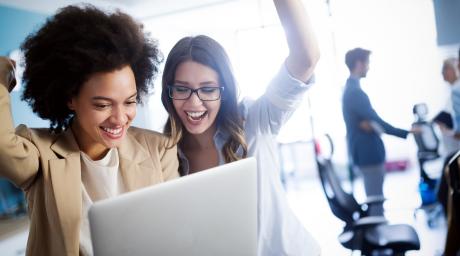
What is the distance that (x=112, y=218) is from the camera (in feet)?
2.31

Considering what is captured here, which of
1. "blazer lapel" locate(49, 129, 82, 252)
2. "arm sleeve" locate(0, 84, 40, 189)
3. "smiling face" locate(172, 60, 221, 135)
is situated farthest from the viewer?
"smiling face" locate(172, 60, 221, 135)

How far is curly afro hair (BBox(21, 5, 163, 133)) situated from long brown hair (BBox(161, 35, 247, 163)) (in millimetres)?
171

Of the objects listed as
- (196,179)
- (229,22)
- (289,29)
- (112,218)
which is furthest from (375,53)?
(112,218)

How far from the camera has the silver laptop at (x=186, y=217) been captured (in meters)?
0.71

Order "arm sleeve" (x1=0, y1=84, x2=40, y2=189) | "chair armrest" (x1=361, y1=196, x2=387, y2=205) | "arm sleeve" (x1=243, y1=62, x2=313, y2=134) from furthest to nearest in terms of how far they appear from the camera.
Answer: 1. "chair armrest" (x1=361, y1=196, x2=387, y2=205)
2. "arm sleeve" (x1=243, y1=62, x2=313, y2=134)
3. "arm sleeve" (x1=0, y1=84, x2=40, y2=189)

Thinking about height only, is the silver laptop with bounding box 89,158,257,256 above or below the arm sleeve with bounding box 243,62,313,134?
below

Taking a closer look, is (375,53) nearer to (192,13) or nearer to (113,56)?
(192,13)

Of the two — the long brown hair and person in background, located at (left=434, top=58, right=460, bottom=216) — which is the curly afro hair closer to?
the long brown hair

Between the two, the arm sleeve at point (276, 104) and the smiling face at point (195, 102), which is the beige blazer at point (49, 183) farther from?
the arm sleeve at point (276, 104)

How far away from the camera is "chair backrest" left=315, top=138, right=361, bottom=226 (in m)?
1.36

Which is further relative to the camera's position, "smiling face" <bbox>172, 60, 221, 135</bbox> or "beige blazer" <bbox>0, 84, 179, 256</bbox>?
"smiling face" <bbox>172, 60, 221, 135</bbox>

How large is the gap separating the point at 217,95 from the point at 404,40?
0.66 m

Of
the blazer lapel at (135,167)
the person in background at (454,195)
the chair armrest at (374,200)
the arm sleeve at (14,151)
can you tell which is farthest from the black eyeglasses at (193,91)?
the person in background at (454,195)

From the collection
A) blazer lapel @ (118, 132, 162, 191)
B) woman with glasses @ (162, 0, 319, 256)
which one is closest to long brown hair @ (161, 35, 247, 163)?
woman with glasses @ (162, 0, 319, 256)
